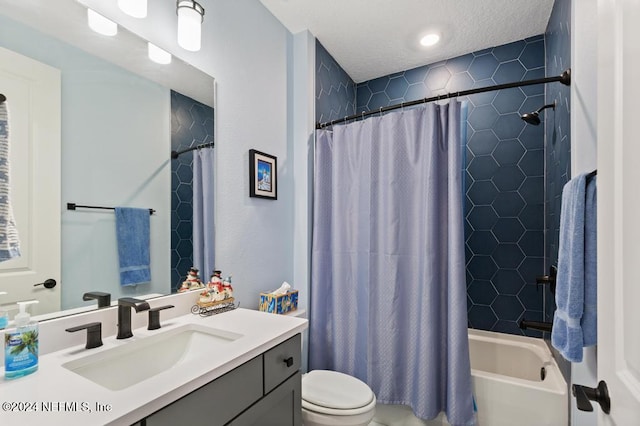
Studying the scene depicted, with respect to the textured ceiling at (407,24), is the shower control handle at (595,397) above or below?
below

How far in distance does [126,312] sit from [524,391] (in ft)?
6.38

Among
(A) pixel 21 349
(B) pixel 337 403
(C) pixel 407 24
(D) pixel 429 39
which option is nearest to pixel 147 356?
(A) pixel 21 349

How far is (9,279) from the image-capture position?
2.99 ft

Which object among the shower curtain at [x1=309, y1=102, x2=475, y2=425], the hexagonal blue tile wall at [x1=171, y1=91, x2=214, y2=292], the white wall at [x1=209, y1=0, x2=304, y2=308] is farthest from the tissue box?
the hexagonal blue tile wall at [x1=171, y1=91, x2=214, y2=292]

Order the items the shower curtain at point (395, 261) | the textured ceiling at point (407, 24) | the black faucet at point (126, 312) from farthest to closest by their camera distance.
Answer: the textured ceiling at point (407, 24) → the shower curtain at point (395, 261) → the black faucet at point (126, 312)

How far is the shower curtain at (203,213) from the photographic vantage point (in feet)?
4.93

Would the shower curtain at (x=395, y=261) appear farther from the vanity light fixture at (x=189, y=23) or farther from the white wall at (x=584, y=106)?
the vanity light fixture at (x=189, y=23)

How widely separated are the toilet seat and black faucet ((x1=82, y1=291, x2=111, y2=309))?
101 centimetres

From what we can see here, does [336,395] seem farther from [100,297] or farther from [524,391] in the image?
[100,297]

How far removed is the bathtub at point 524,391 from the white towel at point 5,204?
2134mm

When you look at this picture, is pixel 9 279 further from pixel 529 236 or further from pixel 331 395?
pixel 529 236

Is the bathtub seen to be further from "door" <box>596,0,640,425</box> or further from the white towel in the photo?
the white towel

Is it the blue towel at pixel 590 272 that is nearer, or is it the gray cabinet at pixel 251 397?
the gray cabinet at pixel 251 397

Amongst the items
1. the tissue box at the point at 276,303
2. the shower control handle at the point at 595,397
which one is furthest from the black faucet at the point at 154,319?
the shower control handle at the point at 595,397
